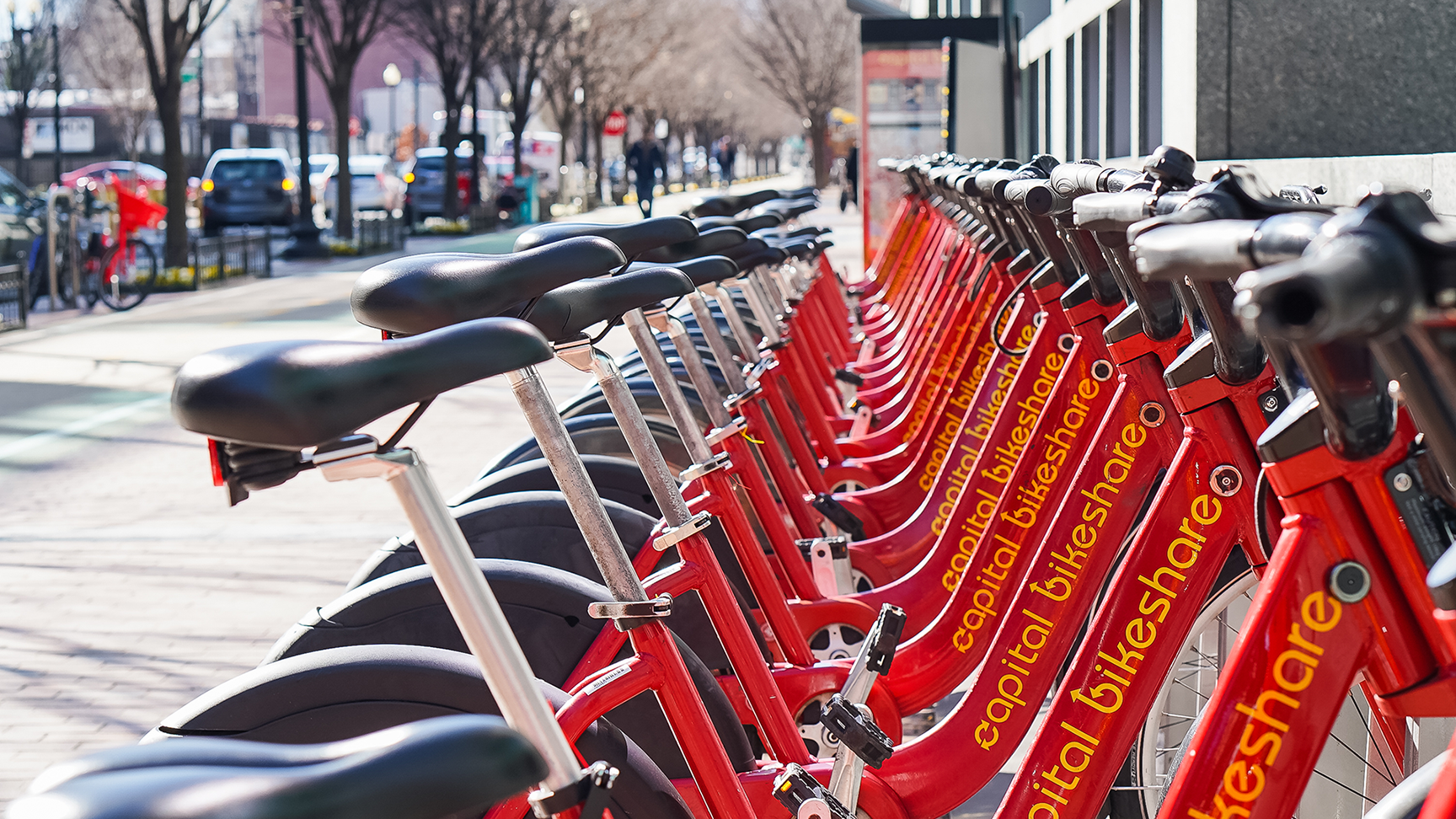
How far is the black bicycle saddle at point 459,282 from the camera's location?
6.95 feet

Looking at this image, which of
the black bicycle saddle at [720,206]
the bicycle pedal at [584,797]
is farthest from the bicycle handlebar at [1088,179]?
the black bicycle saddle at [720,206]

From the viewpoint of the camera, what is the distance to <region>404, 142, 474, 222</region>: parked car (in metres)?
37.0

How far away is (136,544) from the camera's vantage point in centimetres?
654

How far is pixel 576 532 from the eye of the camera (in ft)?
11.2

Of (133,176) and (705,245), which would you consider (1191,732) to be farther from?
(133,176)

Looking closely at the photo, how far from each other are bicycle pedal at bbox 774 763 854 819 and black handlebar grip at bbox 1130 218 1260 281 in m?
1.64

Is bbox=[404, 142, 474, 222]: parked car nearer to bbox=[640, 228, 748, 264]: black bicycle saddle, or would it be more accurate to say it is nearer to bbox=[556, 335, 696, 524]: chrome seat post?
bbox=[640, 228, 748, 264]: black bicycle saddle

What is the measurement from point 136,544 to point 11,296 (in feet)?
30.6

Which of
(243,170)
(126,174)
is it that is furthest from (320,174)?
(243,170)

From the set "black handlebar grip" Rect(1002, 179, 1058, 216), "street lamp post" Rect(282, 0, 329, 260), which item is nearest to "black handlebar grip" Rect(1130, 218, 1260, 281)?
"black handlebar grip" Rect(1002, 179, 1058, 216)

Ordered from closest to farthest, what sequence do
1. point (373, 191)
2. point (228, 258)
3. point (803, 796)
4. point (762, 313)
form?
point (803, 796) → point (762, 313) → point (228, 258) → point (373, 191)

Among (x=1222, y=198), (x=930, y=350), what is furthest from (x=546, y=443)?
(x=930, y=350)

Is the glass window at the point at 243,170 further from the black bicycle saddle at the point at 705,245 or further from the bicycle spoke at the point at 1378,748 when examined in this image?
the bicycle spoke at the point at 1378,748

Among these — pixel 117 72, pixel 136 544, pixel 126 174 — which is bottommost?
pixel 136 544
